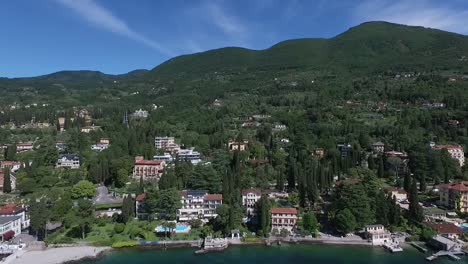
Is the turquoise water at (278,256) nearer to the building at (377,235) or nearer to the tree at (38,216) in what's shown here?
the building at (377,235)

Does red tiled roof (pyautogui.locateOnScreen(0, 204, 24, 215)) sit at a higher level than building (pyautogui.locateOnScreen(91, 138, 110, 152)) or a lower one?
lower

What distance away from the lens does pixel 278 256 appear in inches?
1577

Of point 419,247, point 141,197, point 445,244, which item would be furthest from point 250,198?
point 445,244

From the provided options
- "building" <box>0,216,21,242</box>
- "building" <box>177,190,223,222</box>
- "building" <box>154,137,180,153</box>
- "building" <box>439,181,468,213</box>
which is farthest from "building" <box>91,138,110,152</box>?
"building" <box>439,181,468,213</box>

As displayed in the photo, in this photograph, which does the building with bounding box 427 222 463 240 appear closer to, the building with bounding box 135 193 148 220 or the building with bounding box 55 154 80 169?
the building with bounding box 135 193 148 220

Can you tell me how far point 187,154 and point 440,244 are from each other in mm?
46065

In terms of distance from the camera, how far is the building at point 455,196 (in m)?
51.6

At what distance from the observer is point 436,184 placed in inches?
2464

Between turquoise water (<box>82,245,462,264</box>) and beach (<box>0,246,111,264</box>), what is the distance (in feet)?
4.84

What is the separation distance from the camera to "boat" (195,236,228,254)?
1635 inches

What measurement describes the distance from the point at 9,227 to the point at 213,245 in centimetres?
2305

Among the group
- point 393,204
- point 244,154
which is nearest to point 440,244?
point 393,204

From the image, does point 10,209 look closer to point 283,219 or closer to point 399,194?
point 283,219

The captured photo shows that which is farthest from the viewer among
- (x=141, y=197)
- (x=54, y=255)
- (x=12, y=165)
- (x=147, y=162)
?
(x=12, y=165)
